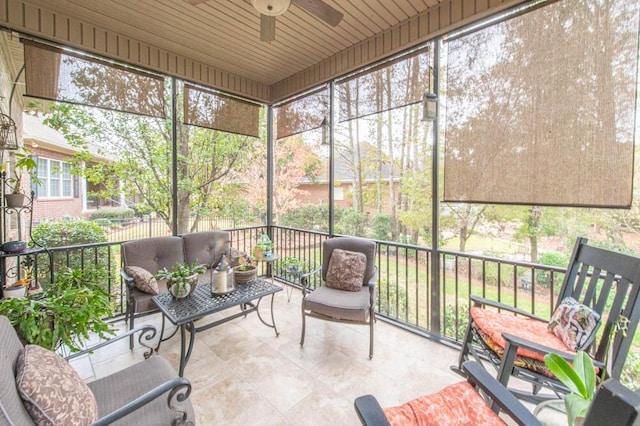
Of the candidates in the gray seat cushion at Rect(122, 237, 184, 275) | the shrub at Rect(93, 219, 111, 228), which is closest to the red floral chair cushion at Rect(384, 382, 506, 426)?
the gray seat cushion at Rect(122, 237, 184, 275)

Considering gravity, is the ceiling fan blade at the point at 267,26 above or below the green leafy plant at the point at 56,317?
above

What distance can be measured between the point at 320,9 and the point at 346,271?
2.27m

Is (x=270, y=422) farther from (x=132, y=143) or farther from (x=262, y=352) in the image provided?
(x=132, y=143)

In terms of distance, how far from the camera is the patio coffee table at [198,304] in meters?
2.07

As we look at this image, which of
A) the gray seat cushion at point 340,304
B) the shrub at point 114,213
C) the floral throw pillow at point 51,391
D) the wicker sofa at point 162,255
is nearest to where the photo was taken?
the floral throw pillow at point 51,391

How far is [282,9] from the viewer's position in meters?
2.01

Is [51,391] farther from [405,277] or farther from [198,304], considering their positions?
[405,277]

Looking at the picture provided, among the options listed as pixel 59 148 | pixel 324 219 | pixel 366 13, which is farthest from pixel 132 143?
pixel 366 13

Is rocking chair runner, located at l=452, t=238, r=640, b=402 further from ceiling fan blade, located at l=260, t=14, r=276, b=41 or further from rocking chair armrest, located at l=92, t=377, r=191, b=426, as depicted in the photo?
ceiling fan blade, located at l=260, t=14, r=276, b=41

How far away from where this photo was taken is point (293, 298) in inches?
149

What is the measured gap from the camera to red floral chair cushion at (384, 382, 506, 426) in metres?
1.21

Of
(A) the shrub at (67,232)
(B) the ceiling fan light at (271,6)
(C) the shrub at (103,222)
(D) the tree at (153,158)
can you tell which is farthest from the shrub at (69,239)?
(B) the ceiling fan light at (271,6)

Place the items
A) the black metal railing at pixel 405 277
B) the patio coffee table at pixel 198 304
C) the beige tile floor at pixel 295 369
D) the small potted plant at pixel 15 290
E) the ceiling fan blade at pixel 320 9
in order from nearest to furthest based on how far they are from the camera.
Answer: the beige tile floor at pixel 295 369 → the ceiling fan blade at pixel 320 9 → the patio coffee table at pixel 198 304 → the small potted plant at pixel 15 290 → the black metal railing at pixel 405 277

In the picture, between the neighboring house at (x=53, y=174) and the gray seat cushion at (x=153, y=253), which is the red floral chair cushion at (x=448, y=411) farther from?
the neighboring house at (x=53, y=174)
